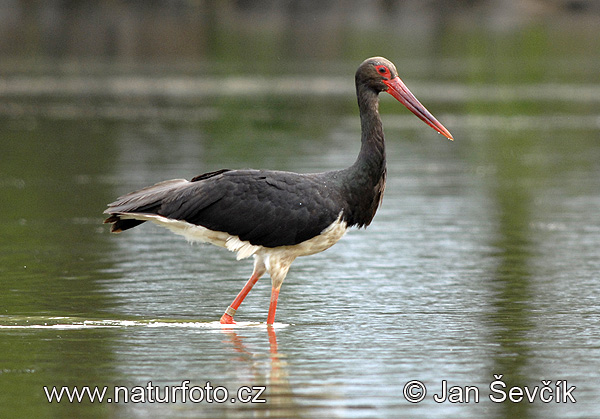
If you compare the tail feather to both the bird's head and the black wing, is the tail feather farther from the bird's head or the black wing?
the bird's head

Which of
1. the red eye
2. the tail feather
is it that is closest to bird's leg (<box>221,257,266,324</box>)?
the tail feather

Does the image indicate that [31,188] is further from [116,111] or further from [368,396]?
[116,111]

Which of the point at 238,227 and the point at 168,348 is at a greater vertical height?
the point at 238,227

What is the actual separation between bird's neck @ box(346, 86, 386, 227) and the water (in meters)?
0.94

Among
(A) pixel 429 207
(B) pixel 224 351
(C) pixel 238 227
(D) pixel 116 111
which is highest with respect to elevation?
(C) pixel 238 227

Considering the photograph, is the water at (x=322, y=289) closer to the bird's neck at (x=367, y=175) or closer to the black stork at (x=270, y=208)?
the black stork at (x=270, y=208)

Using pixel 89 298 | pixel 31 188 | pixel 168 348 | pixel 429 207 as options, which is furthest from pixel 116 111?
pixel 168 348

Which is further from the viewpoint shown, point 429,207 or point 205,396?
point 429,207

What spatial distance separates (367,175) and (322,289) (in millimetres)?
1968

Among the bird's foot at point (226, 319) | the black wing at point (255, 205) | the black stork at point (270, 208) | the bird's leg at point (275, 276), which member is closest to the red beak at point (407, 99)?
the black stork at point (270, 208)

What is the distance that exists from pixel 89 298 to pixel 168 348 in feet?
7.37

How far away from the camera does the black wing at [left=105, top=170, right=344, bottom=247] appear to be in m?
10.2

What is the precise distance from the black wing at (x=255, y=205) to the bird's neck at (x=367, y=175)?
0.72 feet

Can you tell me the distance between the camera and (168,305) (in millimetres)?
11375
